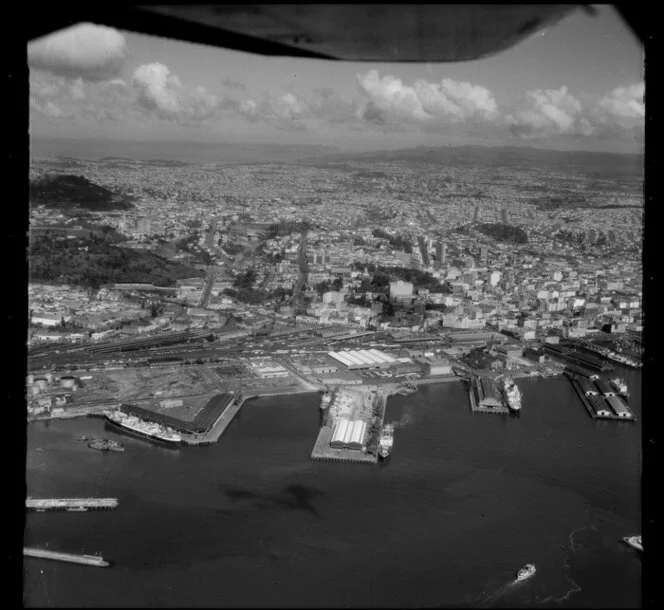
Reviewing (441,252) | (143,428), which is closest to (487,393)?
(143,428)

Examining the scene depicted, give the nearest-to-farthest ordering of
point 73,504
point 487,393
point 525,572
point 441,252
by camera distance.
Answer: point 525,572 < point 73,504 < point 487,393 < point 441,252

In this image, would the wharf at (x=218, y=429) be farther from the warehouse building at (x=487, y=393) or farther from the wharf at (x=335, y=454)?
the warehouse building at (x=487, y=393)

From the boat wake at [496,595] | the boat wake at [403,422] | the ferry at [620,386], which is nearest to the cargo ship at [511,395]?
the ferry at [620,386]

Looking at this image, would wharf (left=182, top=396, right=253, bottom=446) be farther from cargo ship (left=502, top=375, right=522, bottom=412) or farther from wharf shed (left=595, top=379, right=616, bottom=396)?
wharf shed (left=595, top=379, right=616, bottom=396)

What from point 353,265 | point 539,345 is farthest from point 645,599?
point 353,265

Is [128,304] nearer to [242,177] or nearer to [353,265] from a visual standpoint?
[242,177]

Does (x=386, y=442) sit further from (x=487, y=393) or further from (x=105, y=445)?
(x=105, y=445)
